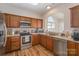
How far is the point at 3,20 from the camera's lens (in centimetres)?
276

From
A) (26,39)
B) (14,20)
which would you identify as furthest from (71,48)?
(14,20)

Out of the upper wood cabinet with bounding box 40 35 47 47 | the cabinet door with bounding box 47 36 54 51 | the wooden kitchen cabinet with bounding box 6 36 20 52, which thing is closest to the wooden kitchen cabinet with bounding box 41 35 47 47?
the upper wood cabinet with bounding box 40 35 47 47

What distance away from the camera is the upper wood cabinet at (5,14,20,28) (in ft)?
9.16

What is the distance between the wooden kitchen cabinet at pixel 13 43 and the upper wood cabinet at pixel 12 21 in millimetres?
403

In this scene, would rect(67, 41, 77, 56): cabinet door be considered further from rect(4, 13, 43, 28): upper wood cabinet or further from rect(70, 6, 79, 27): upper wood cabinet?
rect(4, 13, 43, 28): upper wood cabinet

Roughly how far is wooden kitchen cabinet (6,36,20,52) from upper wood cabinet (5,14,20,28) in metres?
0.40

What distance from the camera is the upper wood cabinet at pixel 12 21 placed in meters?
2.79

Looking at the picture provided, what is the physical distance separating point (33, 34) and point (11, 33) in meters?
0.68

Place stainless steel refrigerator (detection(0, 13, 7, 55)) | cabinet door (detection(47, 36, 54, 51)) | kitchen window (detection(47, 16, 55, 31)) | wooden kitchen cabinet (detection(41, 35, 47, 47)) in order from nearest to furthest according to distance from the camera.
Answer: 1. stainless steel refrigerator (detection(0, 13, 7, 55))
2. kitchen window (detection(47, 16, 55, 31))
3. wooden kitchen cabinet (detection(41, 35, 47, 47))
4. cabinet door (detection(47, 36, 54, 51))

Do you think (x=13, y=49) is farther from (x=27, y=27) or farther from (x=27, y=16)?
(x=27, y=16)

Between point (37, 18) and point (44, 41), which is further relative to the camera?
point (44, 41)

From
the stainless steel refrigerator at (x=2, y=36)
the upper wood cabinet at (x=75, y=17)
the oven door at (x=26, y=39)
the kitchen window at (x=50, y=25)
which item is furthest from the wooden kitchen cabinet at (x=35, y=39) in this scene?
the upper wood cabinet at (x=75, y=17)

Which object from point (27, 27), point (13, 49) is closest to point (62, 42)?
point (27, 27)

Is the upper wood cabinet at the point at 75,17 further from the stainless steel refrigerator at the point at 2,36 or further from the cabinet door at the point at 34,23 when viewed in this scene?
the stainless steel refrigerator at the point at 2,36
